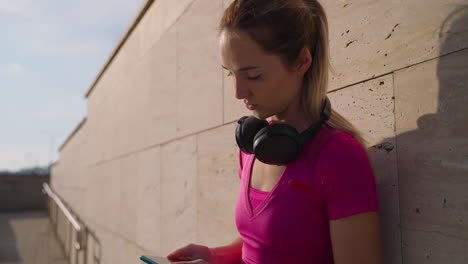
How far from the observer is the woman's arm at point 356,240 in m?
1.08

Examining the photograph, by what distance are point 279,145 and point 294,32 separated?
320 millimetres

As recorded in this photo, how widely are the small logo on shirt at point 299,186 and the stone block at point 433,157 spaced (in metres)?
0.30

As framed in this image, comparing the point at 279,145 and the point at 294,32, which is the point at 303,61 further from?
the point at 279,145

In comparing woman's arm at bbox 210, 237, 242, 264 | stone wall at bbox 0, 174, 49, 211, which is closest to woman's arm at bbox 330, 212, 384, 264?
woman's arm at bbox 210, 237, 242, 264

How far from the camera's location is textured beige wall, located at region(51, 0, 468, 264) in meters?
1.14

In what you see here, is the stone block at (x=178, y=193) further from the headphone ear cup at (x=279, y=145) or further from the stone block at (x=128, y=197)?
the headphone ear cup at (x=279, y=145)

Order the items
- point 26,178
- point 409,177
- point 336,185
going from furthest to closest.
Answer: point 26,178, point 409,177, point 336,185

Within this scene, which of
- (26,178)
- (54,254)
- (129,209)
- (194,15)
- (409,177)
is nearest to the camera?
(409,177)

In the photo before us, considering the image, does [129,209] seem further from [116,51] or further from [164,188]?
[116,51]

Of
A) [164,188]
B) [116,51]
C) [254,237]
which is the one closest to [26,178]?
[116,51]

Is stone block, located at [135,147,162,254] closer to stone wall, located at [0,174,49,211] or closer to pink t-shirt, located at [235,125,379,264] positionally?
pink t-shirt, located at [235,125,379,264]

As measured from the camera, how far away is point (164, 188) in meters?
3.51

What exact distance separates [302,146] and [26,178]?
2339 cm

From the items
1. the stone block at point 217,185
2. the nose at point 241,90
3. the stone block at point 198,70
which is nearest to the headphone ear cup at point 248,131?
the nose at point 241,90
